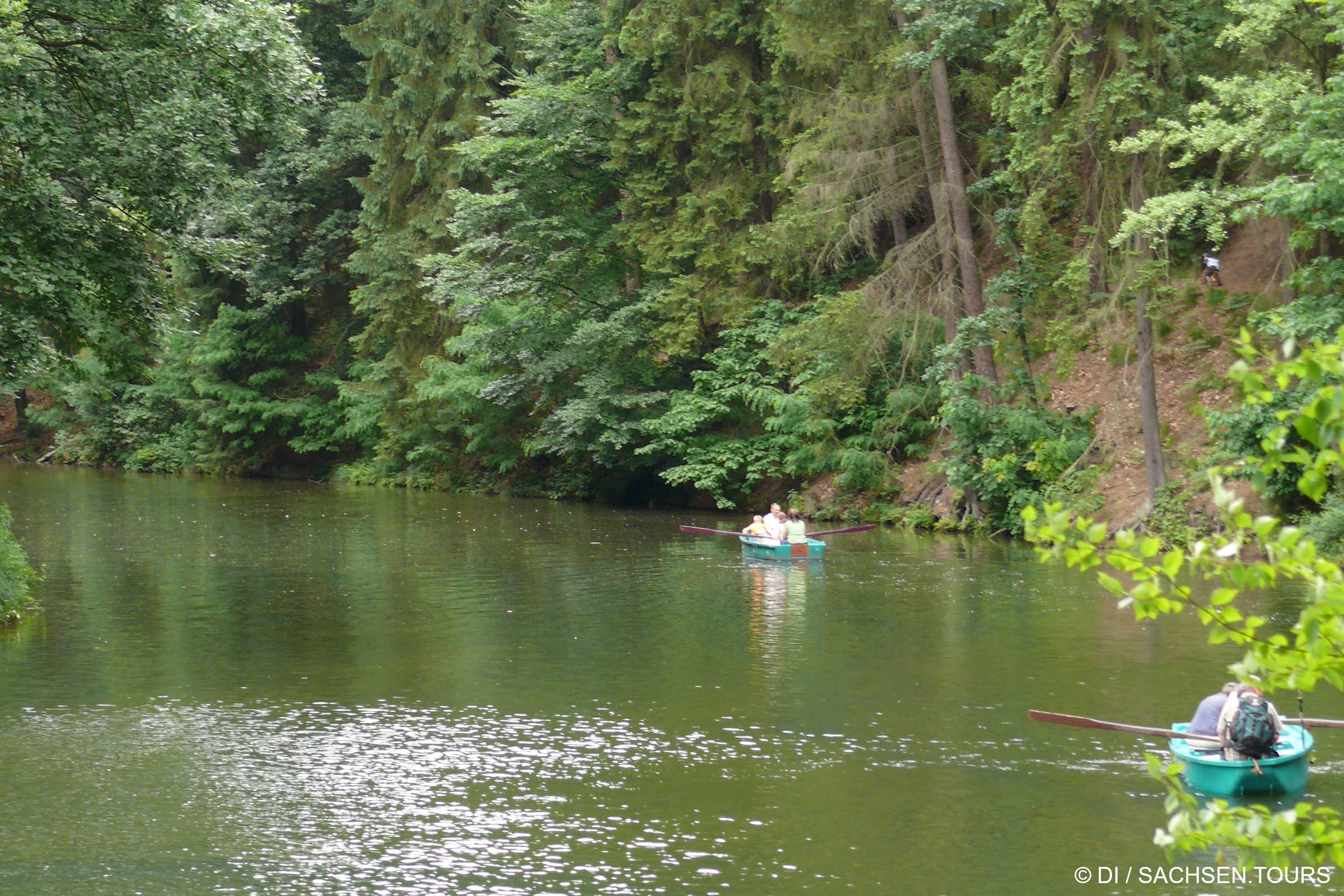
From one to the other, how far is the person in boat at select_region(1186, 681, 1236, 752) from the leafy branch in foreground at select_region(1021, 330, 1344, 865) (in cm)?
793

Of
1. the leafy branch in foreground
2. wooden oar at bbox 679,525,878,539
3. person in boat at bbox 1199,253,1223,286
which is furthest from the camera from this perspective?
person in boat at bbox 1199,253,1223,286

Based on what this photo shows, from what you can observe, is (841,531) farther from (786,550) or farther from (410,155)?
(410,155)

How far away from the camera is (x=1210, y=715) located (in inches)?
467

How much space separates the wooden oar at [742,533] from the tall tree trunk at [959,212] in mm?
4097

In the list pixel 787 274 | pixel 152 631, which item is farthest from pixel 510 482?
pixel 152 631

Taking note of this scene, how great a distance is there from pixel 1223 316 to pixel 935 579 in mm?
11088

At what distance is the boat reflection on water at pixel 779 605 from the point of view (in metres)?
17.4

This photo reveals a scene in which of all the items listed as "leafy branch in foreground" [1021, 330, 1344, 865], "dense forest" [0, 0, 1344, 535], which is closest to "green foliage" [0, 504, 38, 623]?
"dense forest" [0, 0, 1344, 535]

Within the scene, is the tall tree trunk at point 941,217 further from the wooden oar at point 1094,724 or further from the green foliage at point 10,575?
the green foliage at point 10,575

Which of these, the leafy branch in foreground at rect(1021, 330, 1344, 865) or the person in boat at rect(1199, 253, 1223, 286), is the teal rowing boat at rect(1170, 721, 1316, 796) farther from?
the person in boat at rect(1199, 253, 1223, 286)

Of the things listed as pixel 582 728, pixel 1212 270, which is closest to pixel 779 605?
pixel 582 728

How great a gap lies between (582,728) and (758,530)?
1371cm

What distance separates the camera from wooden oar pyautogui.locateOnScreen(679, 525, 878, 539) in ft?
93.6

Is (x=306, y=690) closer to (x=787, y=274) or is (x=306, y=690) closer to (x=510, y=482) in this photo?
(x=787, y=274)
